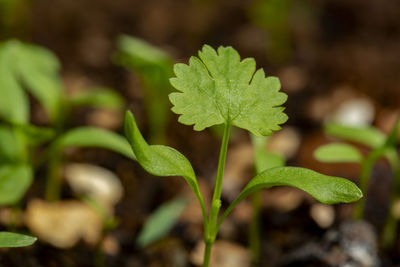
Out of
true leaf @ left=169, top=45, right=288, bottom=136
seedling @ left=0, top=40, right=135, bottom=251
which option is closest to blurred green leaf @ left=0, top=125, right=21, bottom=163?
seedling @ left=0, top=40, right=135, bottom=251

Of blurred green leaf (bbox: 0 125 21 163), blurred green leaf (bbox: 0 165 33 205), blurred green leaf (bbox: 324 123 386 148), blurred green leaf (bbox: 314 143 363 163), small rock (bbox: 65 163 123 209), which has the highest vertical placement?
blurred green leaf (bbox: 324 123 386 148)

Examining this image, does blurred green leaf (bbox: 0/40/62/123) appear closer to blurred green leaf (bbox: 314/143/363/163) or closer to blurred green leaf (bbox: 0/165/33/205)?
blurred green leaf (bbox: 0/165/33/205)

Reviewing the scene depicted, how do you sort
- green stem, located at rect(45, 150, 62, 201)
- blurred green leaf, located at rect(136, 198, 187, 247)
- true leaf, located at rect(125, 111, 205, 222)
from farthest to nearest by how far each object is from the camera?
green stem, located at rect(45, 150, 62, 201)
blurred green leaf, located at rect(136, 198, 187, 247)
true leaf, located at rect(125, 111, 205, 222)

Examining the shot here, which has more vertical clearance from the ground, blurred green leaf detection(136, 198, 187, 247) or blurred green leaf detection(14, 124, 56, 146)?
blurred green leaf detection(14, 124, 56, 146)

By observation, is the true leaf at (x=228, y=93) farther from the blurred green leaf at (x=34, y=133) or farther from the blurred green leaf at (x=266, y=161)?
the blurred green leaf at (x=34, y=133)

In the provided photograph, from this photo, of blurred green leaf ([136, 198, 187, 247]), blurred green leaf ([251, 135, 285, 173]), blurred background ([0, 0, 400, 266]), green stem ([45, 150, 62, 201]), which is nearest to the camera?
blurred green leaf ([251, 135, 285, 173])

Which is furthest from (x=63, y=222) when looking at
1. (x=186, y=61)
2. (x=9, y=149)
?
(x=186, y=61)

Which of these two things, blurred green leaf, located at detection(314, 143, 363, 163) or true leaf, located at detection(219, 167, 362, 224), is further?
blurred green leaf, located at detection(314, 143, 363, 163)
